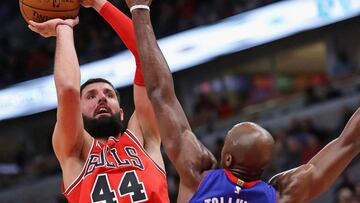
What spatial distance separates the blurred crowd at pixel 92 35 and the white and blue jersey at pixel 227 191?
8881 mm

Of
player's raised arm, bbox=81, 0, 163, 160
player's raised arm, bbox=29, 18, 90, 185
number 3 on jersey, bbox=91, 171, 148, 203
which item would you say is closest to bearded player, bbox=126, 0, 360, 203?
player's raised arm, bbox=29, 18, 90, 185

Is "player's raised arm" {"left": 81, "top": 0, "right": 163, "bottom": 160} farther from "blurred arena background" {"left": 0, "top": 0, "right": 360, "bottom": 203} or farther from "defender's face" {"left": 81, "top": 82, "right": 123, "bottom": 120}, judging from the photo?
"blurred arena background" {"left": 0, "top": 0, "right": 360, "bottom": 203}

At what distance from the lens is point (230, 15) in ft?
39.7

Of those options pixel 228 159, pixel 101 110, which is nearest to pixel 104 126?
pixel 101 110

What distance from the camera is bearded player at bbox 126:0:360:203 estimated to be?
298 centimetres

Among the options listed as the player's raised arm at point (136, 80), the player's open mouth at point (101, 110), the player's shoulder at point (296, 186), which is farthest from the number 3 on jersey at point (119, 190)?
the player's shoulder at point (296, 186)

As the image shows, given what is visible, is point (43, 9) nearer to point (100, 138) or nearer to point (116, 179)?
point (100, 138)

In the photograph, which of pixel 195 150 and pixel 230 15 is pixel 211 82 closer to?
pixel 230 15

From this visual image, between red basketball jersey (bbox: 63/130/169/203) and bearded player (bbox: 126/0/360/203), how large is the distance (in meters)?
1.00

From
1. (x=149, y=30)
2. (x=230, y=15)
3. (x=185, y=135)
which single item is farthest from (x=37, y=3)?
(x=230, y=15)

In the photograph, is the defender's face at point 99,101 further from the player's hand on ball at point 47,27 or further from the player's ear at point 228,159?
the player's ear at point 228,159

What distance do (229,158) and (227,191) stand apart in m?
0.13

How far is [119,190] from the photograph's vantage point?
159 inches

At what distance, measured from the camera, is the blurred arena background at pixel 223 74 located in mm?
11086
